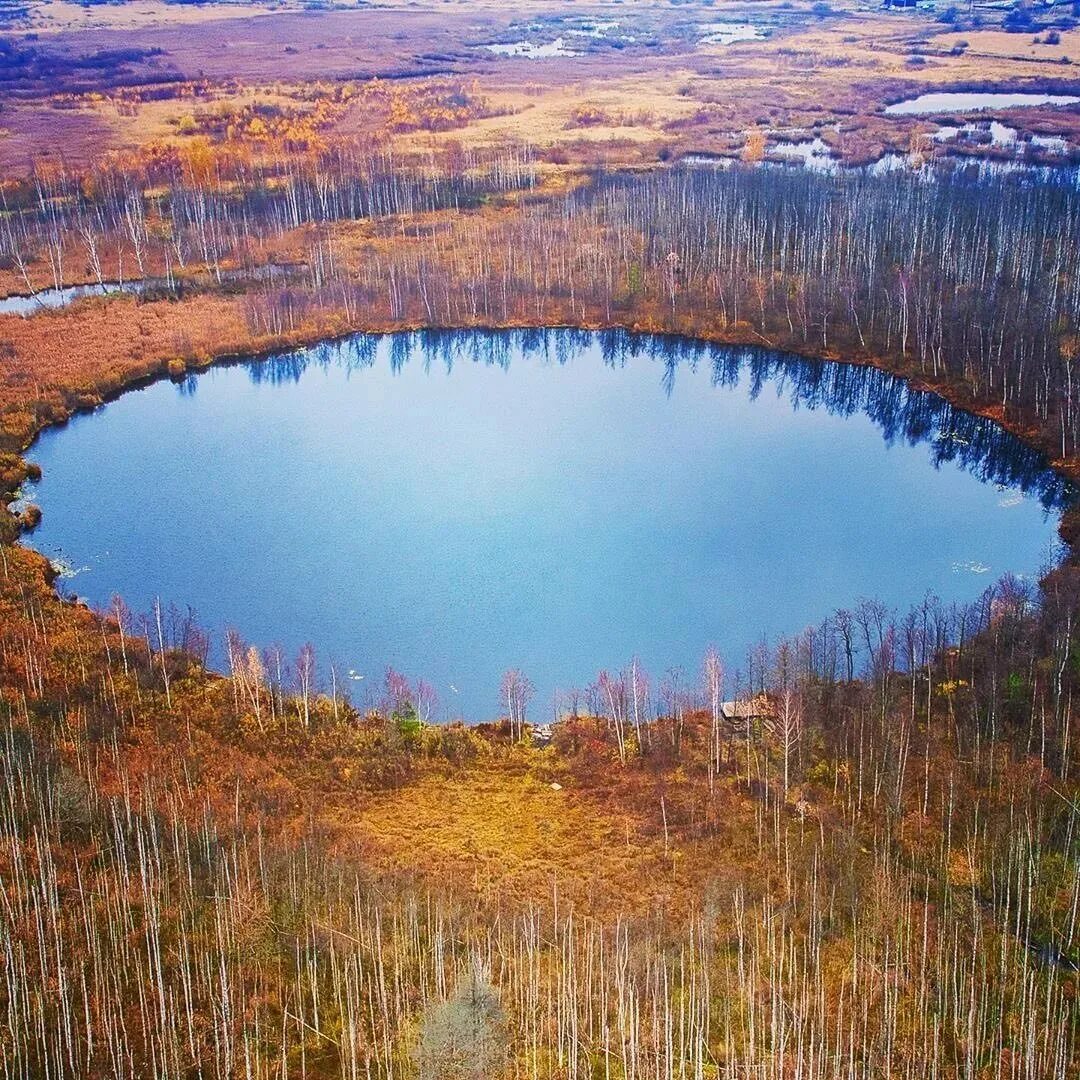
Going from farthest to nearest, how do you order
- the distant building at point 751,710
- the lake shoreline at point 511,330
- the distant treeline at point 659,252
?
the distant treeline at point 659,252, the lake shoreline at point 511,330, the distant building at point 751,710

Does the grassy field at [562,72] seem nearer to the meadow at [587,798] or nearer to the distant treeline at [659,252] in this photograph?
the distant treeline at [659,252]

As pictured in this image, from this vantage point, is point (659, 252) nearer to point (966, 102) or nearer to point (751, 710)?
point (751, 710)

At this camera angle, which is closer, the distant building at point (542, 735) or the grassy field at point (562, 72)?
the distant building at point (542, 735)

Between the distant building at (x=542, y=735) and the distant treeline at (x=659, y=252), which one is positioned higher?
the distant treeline at (x=659, y=252)

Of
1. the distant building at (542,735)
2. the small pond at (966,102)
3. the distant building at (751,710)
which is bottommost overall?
the distant building at (542,735)

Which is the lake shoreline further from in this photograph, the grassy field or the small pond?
the small pond

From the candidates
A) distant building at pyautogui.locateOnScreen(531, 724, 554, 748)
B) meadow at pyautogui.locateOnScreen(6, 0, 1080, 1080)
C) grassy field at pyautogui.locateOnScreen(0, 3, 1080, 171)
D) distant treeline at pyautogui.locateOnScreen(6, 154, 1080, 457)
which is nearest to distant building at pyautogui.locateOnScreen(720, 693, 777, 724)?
meadow at pyautogui.locateOnScreen(6, 0, 1080, 1080)

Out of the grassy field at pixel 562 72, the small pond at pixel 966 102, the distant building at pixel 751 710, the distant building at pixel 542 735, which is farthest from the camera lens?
the small pond at pixel 966 102

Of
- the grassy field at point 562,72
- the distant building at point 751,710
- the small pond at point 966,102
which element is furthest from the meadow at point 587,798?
the small pond at point 966,102

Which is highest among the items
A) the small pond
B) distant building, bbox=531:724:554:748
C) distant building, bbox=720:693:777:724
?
the small pond

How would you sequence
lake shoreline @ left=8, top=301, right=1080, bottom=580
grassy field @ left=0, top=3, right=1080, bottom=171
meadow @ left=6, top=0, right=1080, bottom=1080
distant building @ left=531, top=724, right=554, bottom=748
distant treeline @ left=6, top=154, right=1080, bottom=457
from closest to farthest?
meadow @ left=6, top=0, right=1080, bottom=1080, distant building @ left=531, top=724, right=554, bottom=748, lake shoreline @ left=8, top=301, right=1080, bottom=580, distant treeline @ left=6, top=154, right=1080, bottom=457, grassy field @ left=0, top=3, right=1080, bottom=171

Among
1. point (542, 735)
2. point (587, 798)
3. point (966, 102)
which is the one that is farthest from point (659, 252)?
point (966, 102)
